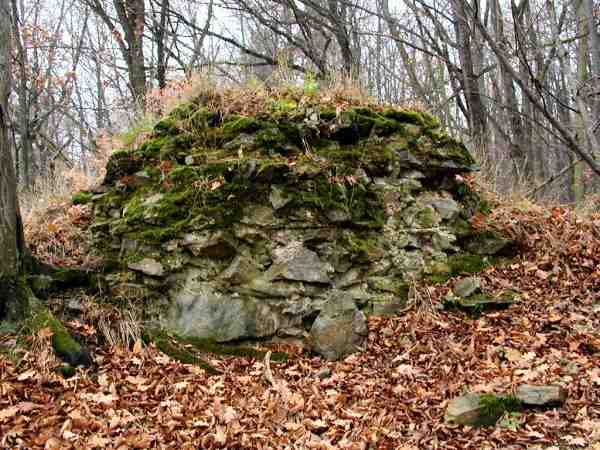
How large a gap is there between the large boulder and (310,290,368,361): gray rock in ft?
0.05

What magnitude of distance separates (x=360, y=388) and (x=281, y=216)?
79.1 inches

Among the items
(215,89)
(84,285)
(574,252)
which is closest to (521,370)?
(574,252)

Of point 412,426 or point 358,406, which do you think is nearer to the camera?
point 412,426

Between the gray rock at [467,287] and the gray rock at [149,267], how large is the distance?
314 centimetres

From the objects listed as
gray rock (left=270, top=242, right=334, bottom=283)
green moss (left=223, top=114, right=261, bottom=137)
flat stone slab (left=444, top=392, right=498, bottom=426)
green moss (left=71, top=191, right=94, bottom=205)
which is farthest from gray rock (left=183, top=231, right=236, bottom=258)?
flat stone slab (left=444, top=392, right=498, bottom=426)

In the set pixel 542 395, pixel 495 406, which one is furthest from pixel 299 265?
pixel 542 395

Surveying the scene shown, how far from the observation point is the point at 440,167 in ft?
19.2

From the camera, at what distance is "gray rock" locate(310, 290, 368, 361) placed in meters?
4.48

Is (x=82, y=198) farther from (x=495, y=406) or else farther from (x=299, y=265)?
(x=495, y=406)

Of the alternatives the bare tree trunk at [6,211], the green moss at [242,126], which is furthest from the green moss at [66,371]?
the green moss at [242,126]

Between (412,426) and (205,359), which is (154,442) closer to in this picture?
(205,359)

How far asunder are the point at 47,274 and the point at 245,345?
6.80ft

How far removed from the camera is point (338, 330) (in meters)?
4.56

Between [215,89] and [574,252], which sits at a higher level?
[215,89]
